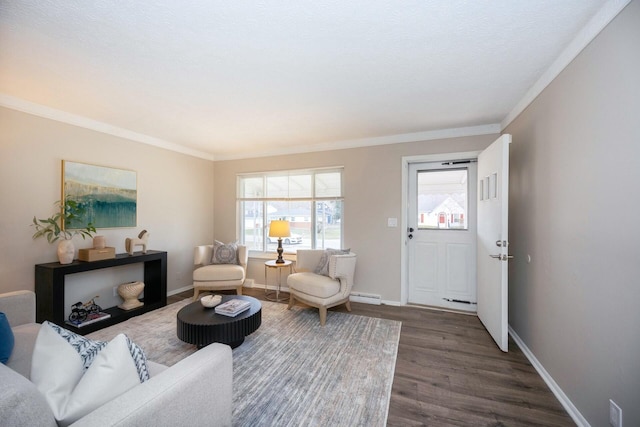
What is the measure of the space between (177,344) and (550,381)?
3218 mm

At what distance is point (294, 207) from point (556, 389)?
11.8 ft

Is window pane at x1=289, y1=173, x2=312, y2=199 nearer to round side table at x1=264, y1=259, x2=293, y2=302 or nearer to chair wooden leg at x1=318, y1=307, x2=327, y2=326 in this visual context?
round side table at x1=264, y1=259, x2=293, y2=302

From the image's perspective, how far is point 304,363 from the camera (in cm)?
224

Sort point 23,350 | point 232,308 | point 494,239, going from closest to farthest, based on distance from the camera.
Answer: point 23,350 → point 232,308 → point 494,239

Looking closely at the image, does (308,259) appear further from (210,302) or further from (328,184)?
(210,302)

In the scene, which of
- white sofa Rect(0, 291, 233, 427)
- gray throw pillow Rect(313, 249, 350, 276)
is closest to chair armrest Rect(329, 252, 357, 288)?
gray throw pillow Rect(313, 249, 350, 276)

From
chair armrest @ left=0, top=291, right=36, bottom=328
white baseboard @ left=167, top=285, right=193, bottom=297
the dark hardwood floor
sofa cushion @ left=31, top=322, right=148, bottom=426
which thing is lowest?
the dark hardwood floor

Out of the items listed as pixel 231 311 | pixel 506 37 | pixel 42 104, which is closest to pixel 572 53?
pixel 506 37

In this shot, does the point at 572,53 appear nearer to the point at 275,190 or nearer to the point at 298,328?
the point at 298,328

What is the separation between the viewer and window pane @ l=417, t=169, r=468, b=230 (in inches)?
139

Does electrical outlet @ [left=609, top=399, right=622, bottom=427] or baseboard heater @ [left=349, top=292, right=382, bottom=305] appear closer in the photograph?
electrical outlet @ [left=609, top=399, right=622, bottom=427]

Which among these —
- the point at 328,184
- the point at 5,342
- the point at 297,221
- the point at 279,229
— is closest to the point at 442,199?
the point at 328,184

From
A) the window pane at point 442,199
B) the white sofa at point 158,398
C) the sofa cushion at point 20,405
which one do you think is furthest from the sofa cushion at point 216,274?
the sofa cushion at point 20,405

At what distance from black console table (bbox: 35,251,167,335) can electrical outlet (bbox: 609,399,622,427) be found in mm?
4249
